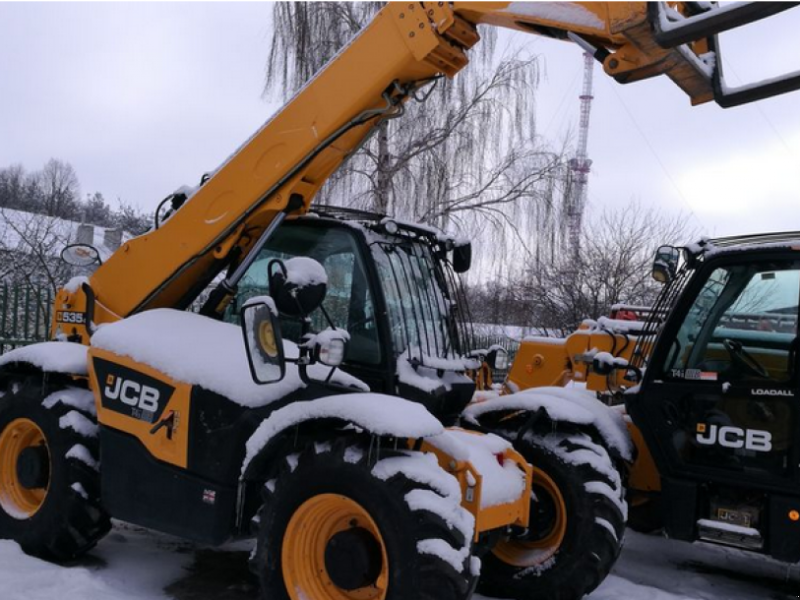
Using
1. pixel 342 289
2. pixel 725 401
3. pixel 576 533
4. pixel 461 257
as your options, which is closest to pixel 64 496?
pixel 342 289

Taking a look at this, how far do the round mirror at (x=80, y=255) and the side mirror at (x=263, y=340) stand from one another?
2383 mm

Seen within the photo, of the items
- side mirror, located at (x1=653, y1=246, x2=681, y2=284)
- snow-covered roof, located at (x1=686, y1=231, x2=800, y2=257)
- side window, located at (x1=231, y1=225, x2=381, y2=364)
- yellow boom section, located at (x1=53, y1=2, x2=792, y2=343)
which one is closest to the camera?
yellow boom section, located at (x1=53, y1=2, x2=792, y2=343)

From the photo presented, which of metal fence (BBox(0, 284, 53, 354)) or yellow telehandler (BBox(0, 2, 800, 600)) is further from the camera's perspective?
metal fence (BBox(0, 284, 53, 354))

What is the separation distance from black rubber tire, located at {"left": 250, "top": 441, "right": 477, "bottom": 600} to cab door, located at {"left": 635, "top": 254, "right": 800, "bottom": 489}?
224cm

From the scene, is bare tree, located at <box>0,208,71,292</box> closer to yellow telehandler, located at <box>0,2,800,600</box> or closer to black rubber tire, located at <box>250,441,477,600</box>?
yellow telehandler, located at <box>0,2,800,600</box>

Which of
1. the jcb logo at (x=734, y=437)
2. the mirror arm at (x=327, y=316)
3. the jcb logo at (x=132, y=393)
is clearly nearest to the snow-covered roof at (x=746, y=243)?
the jcb logo at (x=734, y=437)

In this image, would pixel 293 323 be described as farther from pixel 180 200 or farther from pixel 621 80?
pixel 621 80

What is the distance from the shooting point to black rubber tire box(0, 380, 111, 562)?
15.1ft

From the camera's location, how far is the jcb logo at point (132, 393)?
433 cm

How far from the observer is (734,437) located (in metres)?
4.84

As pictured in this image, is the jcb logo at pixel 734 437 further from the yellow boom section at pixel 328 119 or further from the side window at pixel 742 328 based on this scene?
the yellow boom section at pixel 328 119

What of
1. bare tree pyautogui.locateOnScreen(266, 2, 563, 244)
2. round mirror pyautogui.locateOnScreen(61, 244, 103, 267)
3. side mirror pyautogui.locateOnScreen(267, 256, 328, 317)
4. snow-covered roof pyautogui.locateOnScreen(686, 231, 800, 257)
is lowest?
side mirror pyautogui.locateOnScreen(267, 256, 328, 317)

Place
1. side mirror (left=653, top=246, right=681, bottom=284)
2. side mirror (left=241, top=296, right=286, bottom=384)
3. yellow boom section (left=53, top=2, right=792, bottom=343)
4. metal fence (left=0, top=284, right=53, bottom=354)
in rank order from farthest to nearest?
metal fence (left=0, top=284, right=53, bottom=354) → side mirror (left=653, top=246, right=681, bottom=284) → yellow boom section (left=53, top=2, right=792, bottom=343) → side mirror (left=241, top=296, right=286, bottom=384)

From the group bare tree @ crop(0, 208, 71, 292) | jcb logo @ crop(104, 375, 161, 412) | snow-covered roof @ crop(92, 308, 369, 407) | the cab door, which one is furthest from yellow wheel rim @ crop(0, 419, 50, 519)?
bare tree @ crop(0, 208, 71, 292)
